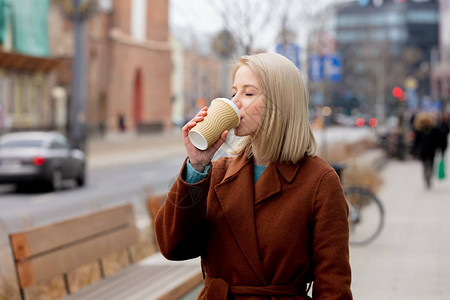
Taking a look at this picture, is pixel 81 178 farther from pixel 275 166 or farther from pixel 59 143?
pixel 275 166

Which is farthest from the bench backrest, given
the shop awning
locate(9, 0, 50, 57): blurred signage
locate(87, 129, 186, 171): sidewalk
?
locate(9, 0, 50, 57): blurred signage

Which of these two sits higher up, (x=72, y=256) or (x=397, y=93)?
(x=397, y=93)

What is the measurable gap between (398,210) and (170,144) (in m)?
36.3

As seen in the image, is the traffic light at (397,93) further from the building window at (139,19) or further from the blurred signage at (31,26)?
the building window at (139,19)

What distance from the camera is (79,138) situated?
28.5 meters

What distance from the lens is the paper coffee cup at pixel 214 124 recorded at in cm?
230

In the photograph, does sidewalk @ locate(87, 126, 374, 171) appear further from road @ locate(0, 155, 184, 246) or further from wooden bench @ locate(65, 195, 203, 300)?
wooden bench @ locate(65, 195, 203, 300)

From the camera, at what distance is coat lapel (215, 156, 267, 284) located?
2.51 meters

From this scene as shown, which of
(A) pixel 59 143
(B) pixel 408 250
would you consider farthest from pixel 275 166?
(A) pixel 59 143

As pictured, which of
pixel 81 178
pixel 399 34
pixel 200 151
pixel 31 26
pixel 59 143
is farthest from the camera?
pixel 399 34

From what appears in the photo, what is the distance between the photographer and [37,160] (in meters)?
18.7

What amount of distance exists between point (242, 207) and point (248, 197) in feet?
0.13

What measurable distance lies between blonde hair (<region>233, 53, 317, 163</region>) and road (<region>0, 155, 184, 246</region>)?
5044mm

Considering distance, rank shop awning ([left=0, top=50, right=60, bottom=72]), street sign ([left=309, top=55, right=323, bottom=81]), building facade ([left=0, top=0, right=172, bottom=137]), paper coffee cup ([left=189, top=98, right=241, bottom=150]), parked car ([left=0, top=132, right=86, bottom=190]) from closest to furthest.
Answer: paper coffee cup ([left=189, top=98, right=241, bottom=150]), street sign ([left=309, top=55, right=323, bottom=81]), parked car ([left=0, top=132, right=86, bottom=190]), shop awning ([left=0, top=50, right=60, bottom=72]), building facade ([left=0, top=0, right=172, bottom=137])
